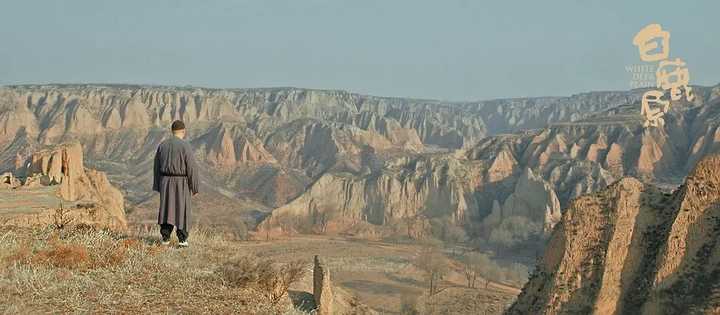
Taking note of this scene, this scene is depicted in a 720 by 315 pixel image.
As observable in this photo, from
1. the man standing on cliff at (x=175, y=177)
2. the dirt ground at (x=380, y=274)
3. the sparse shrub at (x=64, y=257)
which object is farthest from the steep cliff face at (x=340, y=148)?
the sparse shrub at (x=64, y=257)

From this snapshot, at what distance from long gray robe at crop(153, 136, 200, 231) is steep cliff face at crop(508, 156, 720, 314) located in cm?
1095

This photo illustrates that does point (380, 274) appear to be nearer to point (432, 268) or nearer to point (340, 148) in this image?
point (432, 268)

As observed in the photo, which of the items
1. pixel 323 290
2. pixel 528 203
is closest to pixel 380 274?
pixel 528 203

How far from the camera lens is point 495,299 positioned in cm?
3192

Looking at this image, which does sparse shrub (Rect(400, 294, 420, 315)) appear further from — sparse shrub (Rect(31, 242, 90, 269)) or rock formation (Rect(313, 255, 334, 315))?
sparse shrub (Rect(31, 242, 90, 269))

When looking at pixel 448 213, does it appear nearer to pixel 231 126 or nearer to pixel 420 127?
pixel 231 126

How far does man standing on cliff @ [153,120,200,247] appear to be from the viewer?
9008mm

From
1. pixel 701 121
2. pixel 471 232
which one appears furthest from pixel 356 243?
pixel 701 121

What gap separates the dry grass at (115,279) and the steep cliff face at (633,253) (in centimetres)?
1005

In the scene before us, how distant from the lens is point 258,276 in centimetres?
829

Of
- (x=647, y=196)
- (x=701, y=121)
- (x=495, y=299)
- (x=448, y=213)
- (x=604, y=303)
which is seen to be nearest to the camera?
(x=604, y=303)

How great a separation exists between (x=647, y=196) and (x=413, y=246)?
4092 centimetres

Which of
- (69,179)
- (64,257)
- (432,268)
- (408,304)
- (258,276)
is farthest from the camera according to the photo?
(432,268)

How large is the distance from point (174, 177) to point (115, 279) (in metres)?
2.00
